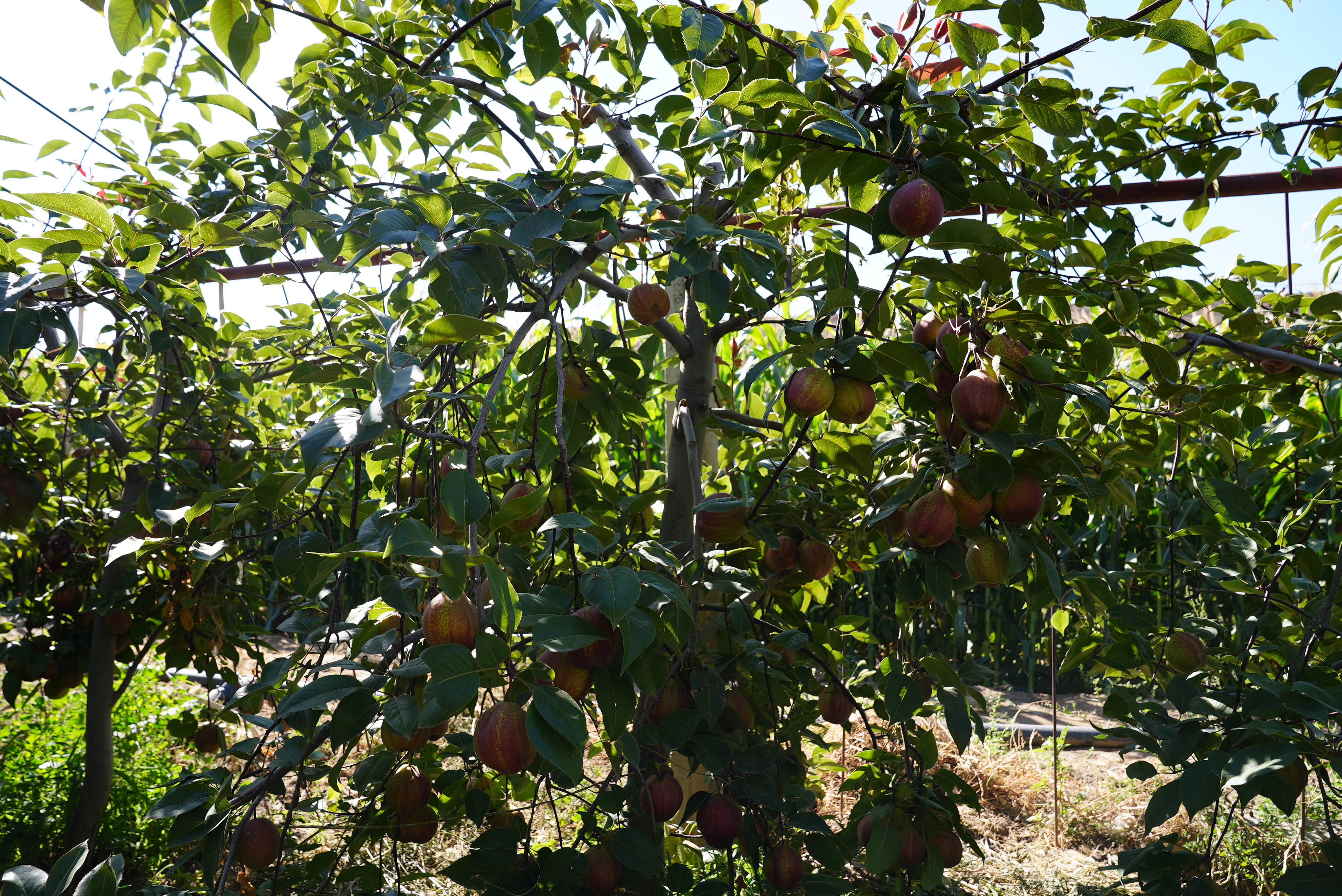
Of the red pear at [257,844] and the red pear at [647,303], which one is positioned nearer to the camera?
the red pear at [257,844]

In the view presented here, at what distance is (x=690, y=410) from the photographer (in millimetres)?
1528

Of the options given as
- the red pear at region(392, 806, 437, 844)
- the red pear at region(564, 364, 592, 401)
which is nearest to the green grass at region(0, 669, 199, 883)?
the red pear at region(392, 806, 437, 844)

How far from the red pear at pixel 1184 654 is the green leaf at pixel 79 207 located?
1619mm

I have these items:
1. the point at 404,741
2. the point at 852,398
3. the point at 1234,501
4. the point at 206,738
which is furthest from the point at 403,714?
the point at 206,738

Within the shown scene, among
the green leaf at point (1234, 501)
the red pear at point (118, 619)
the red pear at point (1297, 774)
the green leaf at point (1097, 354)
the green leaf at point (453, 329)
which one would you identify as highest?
the green leaf at point (1097, 354)

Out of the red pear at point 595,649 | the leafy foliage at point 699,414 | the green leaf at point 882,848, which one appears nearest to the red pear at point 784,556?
the leafy foliage at point 699,414

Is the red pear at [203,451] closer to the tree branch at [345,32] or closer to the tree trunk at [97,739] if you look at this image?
the tree trunk at [97,739]

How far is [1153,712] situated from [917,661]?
305 mm

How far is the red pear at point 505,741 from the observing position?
2.62 ft

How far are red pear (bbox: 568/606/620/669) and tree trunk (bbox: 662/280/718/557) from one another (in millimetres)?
632

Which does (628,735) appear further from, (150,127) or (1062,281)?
(150,127)

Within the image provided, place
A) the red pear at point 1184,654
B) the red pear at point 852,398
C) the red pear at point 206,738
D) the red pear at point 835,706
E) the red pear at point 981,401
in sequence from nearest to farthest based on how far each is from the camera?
the red pear at point 981,401, the red pear at point 852,398, the red pear at point 1184,654, the red pear at point 835,706, the red pear at point 206,738

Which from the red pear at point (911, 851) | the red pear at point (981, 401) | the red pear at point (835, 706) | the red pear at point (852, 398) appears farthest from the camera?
the red pear at point (835, 706)

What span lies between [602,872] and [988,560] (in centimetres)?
60
